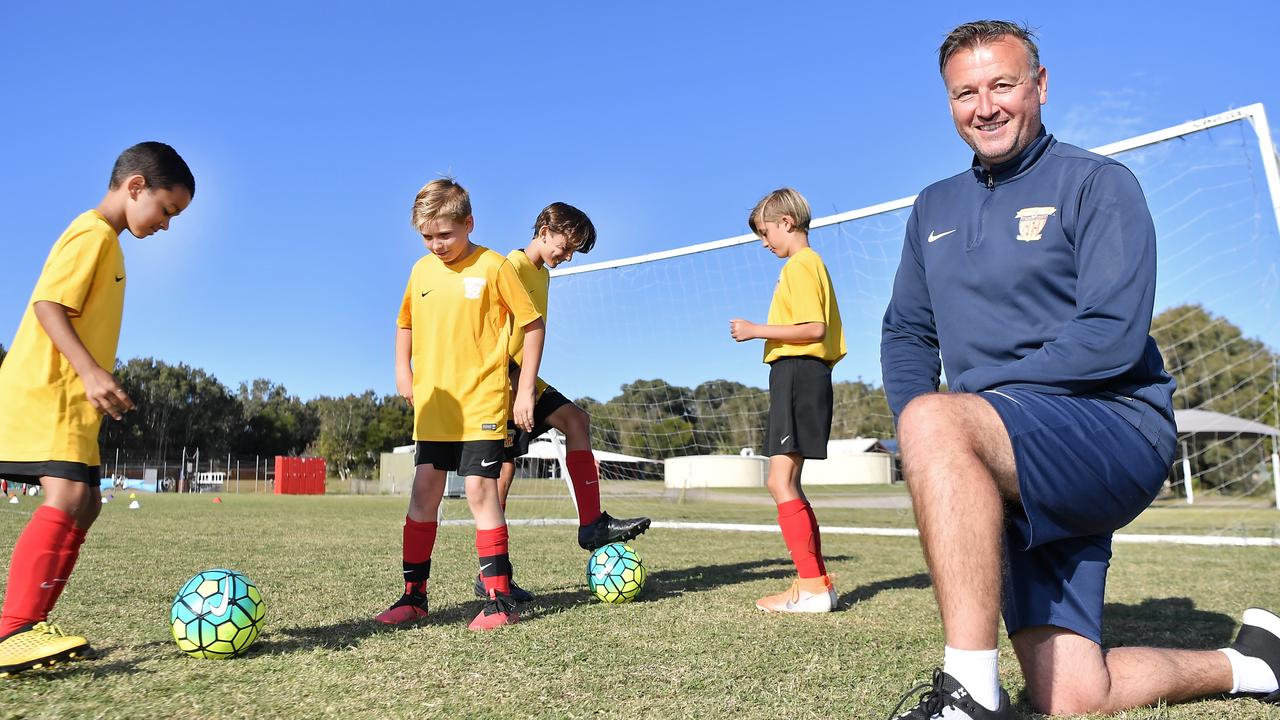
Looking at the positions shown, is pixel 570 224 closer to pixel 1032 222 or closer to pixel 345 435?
pixel 1032 222

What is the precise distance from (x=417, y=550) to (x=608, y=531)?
4.24 feet

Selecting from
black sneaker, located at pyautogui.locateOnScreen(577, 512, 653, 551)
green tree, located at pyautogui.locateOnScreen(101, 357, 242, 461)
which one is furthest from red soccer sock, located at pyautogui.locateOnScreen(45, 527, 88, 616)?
green tree, located at pyautogui.locateOnScreen(101, 357, 242, 461)

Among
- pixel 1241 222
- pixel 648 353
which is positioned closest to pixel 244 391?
pixel 648 353

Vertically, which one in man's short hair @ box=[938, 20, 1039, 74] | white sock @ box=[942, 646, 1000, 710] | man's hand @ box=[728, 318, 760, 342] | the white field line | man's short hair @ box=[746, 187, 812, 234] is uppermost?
man's short hair @ box=[746, 187, 812, 234]

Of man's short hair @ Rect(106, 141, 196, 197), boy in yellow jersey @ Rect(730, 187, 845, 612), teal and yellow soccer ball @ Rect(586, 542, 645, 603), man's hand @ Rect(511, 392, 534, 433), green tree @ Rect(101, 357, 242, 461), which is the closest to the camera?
man's short hair @ Rect(106, 141, 196, 197)

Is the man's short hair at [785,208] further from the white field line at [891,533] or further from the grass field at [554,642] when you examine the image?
the white field line at [891,533]

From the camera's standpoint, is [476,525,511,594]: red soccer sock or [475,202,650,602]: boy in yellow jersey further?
[475,202,650,602]: boy in yellow jersey

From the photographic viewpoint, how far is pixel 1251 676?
2.36m

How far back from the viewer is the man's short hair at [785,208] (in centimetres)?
489

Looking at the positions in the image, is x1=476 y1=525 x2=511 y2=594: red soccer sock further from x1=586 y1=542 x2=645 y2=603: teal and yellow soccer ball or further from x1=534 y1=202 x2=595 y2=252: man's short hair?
x1=534 y1=202 x2=595 y2=252: man's short hair

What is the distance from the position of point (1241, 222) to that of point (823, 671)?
28.2 feet

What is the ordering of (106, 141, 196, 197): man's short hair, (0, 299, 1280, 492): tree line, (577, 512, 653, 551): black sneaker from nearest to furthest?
1. (106, 141, 196, 197): man's short hair
2. (577, 512, 653, 551): black sneaker
3. (0, 299, 1280, 492): tree line

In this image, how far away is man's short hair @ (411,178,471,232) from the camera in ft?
12.9

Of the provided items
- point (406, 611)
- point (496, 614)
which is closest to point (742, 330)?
point (496, 614)
